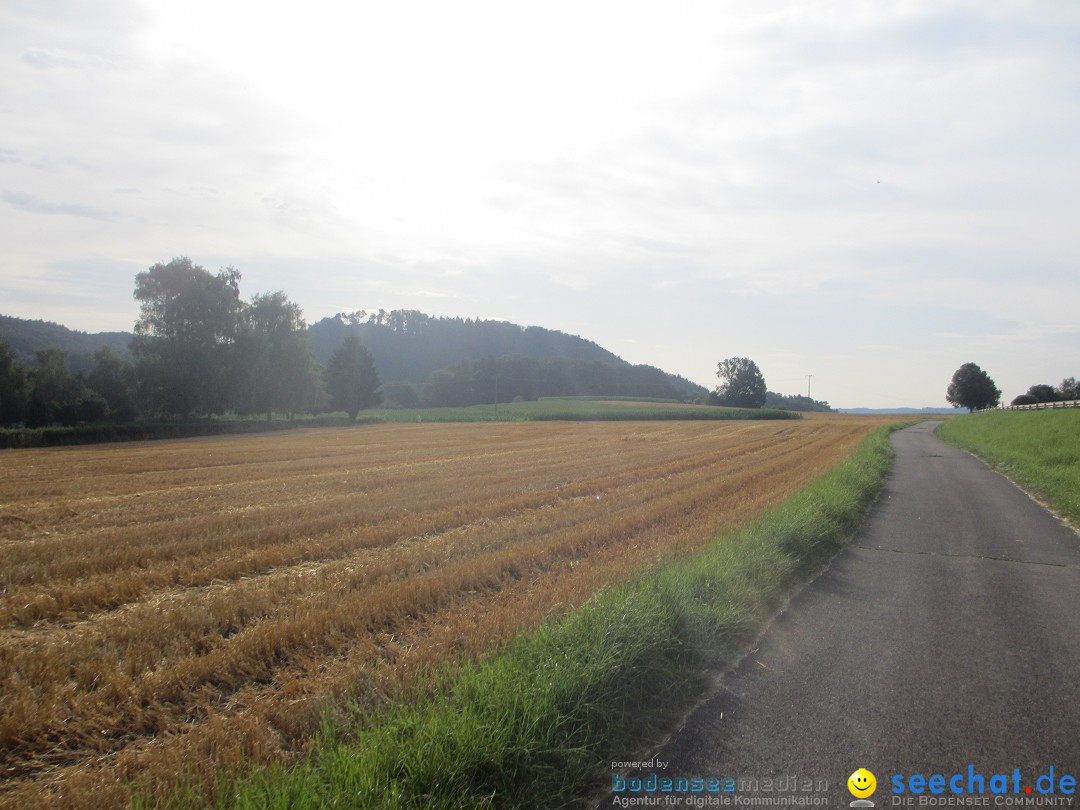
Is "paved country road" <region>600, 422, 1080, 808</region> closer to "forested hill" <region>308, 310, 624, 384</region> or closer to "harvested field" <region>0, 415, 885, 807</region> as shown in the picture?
"harvested field" <region>0, 415, 885, 807</region>

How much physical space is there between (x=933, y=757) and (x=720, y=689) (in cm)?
139

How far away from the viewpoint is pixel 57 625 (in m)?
6.20

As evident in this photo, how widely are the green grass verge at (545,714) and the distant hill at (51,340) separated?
56845 millimetres

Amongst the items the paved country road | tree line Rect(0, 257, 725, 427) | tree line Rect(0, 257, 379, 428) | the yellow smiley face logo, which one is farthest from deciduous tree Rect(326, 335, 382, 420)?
the yellow smiley face logo

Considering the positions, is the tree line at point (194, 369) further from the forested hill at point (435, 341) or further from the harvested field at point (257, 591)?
the forested hill at point (435, 341)

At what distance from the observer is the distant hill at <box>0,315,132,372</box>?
5656cm

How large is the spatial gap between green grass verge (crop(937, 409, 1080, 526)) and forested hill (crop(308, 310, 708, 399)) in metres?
101

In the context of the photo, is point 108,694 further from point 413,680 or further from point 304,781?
point 304,781

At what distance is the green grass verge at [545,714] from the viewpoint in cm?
321

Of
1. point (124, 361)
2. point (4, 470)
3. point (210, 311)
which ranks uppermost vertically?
point (210, 311)

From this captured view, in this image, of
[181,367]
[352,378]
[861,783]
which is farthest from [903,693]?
[352,378]

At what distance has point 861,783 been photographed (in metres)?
3.59

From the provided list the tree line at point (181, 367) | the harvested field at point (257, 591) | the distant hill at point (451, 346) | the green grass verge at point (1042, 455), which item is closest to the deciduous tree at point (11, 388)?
the tree line at point (181, 367)

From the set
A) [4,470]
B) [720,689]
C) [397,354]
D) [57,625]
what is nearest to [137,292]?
[4,470]
